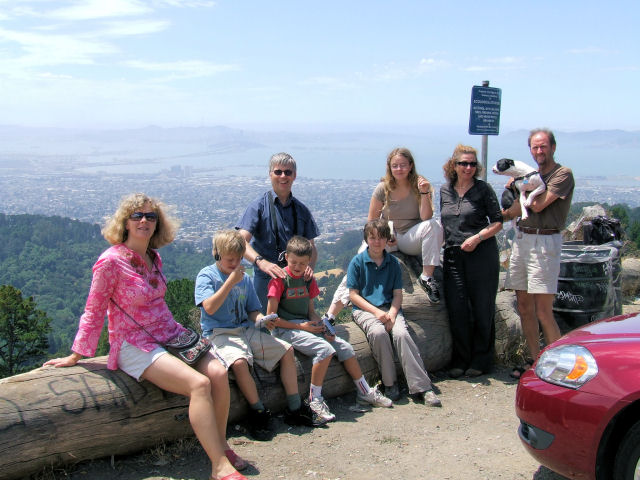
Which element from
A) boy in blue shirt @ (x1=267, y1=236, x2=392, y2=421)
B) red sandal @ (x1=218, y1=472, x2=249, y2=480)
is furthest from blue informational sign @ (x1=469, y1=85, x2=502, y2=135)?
red sandal @ (x1=218, y1=472, x2=249, y2=480)

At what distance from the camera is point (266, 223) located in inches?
193

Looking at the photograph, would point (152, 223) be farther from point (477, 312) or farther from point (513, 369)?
point (513, 369)

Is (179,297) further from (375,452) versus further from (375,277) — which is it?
(375,452)

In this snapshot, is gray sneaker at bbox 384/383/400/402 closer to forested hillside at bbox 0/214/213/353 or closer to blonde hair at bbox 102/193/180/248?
blonde hair at bbox 102/193/180/248

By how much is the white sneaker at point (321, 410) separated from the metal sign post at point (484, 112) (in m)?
4.45

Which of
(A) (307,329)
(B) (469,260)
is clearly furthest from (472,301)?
(A) (307,329)

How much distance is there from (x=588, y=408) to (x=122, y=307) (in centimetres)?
274

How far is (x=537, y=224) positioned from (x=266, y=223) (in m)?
2.47

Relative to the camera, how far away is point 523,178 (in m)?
5.04

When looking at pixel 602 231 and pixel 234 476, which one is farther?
pixel 602 231

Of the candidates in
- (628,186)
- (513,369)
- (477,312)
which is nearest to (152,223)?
(477,312)

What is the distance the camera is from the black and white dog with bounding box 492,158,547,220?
195 inches

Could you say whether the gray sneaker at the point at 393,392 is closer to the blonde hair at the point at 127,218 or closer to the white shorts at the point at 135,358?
the white shorts at the point at 135,358

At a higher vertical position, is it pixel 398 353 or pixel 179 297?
pixel 398 353
